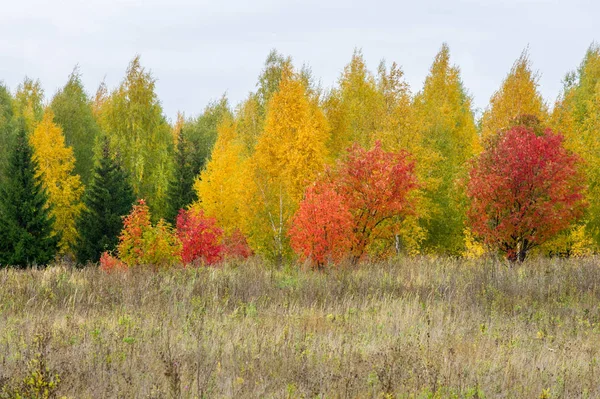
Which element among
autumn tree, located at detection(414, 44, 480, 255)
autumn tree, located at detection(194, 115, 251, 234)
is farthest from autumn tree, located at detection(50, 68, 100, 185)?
autumn tree, located at detection(414, 44, 480, 255)

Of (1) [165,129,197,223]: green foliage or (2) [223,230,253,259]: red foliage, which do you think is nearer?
(2) [223,230,253,259]: red foliage

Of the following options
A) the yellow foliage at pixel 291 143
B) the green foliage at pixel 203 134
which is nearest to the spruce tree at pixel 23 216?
the green foliage at pixel 203 134

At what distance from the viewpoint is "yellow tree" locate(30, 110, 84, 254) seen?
31.6m

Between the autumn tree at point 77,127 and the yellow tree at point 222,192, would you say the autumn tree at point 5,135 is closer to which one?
the autumn tree at point 77,127

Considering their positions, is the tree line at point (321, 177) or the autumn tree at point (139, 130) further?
the autumn tree at point (139, 130)

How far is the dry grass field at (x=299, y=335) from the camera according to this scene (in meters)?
5.64

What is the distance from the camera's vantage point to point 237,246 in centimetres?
2462

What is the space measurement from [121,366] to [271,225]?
14067mm

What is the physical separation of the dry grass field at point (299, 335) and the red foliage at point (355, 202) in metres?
2.85

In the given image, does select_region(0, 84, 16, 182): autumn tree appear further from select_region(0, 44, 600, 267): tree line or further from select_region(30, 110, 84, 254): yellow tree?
select_region(30, 110, 84, 254): yellow tree

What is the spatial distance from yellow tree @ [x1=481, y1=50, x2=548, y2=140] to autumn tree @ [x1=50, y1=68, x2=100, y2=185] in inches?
978

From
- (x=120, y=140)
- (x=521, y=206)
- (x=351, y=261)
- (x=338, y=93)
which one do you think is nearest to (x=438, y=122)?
(x=338, y=93)

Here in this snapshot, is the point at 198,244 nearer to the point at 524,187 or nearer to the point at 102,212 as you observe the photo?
the point at 524,187

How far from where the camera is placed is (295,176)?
24.2 m
